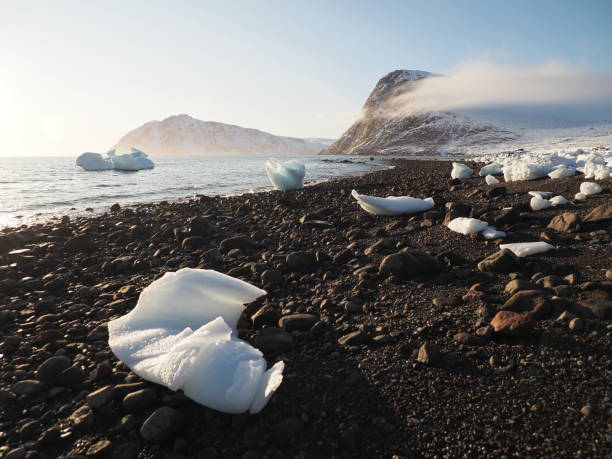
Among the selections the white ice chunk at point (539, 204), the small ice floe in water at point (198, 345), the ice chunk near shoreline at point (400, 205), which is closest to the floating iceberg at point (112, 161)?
the ice chunk near shoreline at point (400, 205)

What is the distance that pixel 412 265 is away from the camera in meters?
3.84

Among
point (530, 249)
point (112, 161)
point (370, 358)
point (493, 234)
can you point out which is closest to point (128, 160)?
point (112, 161)

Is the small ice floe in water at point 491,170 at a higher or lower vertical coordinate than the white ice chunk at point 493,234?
Answer: higher

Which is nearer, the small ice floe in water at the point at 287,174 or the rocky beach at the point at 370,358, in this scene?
the rocky beach at the point at 370,358

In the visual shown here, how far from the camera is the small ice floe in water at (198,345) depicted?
6.89 feet

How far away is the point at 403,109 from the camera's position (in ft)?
390

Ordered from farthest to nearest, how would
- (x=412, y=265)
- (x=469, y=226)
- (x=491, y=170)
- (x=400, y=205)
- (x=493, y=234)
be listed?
(x=491, y=170) → (x=400, y=205) → (x=469, y=226) → (x=493, y=234) → (x=412, y=265)

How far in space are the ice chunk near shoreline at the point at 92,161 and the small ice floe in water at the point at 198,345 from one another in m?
38.7

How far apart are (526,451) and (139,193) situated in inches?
696

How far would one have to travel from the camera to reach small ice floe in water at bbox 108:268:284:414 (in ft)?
6.89

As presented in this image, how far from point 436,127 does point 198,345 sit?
106138 millimetres

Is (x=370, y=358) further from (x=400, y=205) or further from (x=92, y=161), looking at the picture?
(x=92, y=161)

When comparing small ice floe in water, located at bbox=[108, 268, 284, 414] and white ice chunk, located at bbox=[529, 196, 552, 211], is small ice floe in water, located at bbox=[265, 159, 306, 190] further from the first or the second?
small ice floe in water, located at bbox=[108, 268, 284, 414]

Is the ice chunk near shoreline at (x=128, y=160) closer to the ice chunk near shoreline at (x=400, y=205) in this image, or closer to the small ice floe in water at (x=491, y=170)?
the small ice floe in water at (x=491, y=170)
